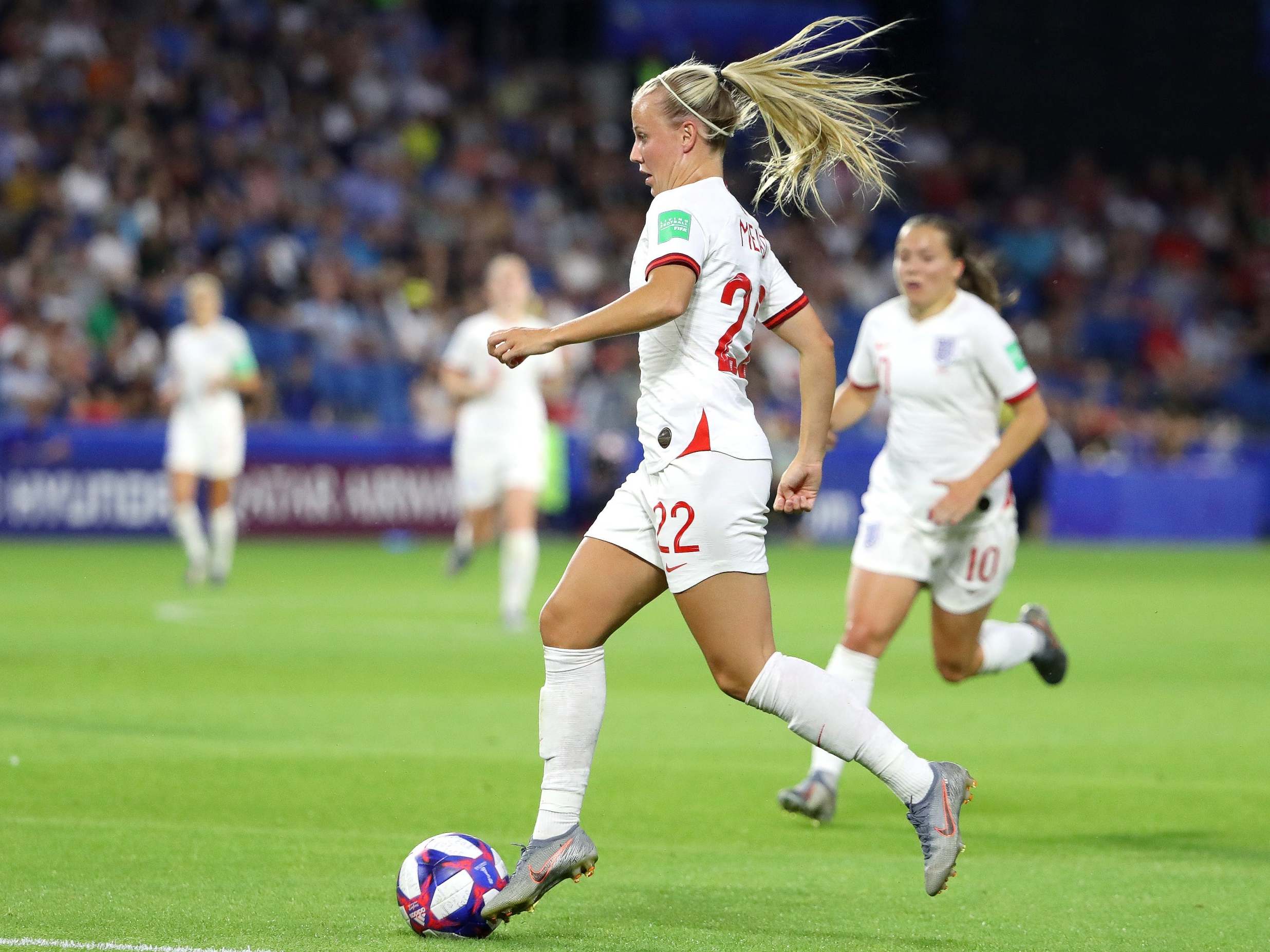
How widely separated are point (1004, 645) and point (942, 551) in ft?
2.71

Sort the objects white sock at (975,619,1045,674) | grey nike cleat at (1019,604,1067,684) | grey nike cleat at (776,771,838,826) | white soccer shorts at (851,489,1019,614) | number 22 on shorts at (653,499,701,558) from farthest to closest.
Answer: grey nike cleat at (1019,604,1067,684)
white sock at (975,619,1045,674)
white soccer shorts at (851,489,1019,614)
grey nike cleat at (776,771,838,826)
number 22 on shorts at (653,499,701,558)

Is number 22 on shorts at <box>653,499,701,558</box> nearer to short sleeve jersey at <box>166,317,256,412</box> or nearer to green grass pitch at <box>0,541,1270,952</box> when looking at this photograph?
green grass pitch at <box>0,541,1270,952</box>

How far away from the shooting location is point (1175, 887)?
600cm

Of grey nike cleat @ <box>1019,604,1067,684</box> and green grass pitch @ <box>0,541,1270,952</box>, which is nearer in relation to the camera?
green grass pitch @ <box>0,541,1270,952</box>

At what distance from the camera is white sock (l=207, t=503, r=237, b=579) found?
17.2 metres

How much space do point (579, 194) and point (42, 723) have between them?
20.5 m

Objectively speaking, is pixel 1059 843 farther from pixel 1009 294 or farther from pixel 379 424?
pixel 379 424

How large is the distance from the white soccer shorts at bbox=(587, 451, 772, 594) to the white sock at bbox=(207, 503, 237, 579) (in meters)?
12.5

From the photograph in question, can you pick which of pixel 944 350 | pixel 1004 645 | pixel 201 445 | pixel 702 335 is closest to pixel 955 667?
pixel 1004 645

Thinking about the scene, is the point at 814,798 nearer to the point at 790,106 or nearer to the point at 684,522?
the point at 684,522

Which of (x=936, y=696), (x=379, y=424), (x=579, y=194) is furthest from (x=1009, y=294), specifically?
(x=579, y=194)

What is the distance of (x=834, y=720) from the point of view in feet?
17.4

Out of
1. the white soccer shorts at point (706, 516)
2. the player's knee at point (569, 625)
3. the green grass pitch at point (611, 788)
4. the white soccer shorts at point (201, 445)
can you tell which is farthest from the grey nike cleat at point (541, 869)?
the white soccer shorts at point (201, 445)

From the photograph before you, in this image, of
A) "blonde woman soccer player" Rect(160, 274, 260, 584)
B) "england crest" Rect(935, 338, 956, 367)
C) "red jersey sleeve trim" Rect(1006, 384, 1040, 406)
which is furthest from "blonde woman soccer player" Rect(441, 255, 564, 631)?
"red jersey sleeve trim" Rect(1006, 384, 1040, 406)
